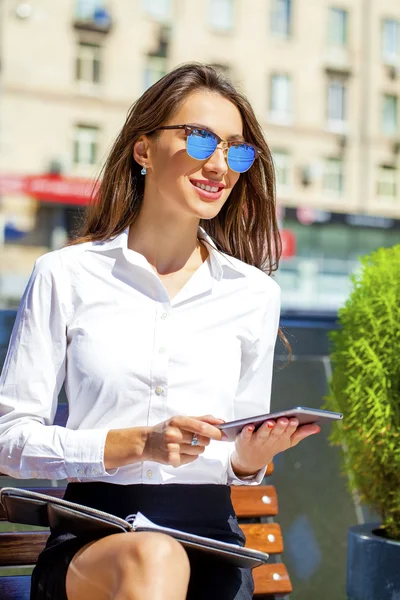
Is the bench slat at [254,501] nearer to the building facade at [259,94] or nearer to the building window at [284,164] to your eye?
the building facade at [259,94]

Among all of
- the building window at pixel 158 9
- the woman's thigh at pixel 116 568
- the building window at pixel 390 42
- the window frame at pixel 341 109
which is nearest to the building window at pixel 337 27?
the window frame at pixel 341 109

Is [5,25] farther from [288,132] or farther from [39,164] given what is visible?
[288,132]

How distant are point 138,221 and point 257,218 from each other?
0.35 meters

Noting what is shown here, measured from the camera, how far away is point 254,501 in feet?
9.32

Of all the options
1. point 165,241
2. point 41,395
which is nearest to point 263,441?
point 41,395

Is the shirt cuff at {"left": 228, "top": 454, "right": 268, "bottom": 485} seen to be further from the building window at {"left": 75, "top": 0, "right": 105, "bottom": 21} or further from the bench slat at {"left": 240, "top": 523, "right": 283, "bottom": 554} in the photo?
the building window at {"left": 75, "top": 0, "right": 105, "bottom": 21}

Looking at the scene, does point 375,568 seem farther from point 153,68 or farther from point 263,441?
point 153,68

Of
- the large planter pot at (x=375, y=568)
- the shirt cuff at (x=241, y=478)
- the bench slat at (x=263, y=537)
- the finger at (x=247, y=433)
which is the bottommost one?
the large planter pot at (x=375, y=568)

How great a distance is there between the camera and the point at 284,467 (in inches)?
159

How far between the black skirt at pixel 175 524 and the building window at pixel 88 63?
78.8 feet

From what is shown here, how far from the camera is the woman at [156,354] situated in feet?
6.12

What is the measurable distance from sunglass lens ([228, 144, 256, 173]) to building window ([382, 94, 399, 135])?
2733 cm

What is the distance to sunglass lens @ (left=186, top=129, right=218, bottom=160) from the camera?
212 centimetres

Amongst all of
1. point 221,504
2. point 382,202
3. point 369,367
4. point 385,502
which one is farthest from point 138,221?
point 382,202
